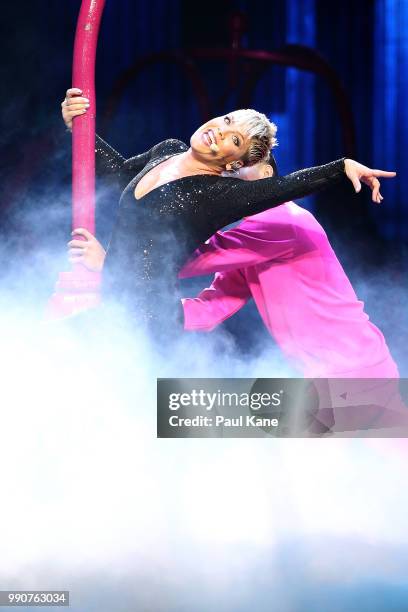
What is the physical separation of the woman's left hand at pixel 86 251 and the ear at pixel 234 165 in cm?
33

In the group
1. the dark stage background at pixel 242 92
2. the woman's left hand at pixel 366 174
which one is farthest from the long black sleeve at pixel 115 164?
the dark stage background at pixel 242 92

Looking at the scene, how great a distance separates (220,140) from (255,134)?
77mm

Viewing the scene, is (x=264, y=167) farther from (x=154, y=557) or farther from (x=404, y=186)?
(x=404, y=186)

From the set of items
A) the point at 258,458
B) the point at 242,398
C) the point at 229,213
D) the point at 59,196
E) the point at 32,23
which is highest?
the point at 32,23

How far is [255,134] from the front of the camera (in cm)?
193

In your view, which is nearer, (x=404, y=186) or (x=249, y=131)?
(x=249, y=131)

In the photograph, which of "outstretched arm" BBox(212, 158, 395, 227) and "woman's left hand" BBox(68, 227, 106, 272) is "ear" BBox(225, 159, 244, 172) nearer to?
"outstretched arm" BBox(212, 158, 395, 227)

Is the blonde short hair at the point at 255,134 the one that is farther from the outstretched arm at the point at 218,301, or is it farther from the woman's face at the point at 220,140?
the outstretched arm at the point at 218,301

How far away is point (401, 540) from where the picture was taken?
191 cm

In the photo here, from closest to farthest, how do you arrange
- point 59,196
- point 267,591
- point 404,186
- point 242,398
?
point 267,591 < point 242,398 < point 59,196 < point 404,186

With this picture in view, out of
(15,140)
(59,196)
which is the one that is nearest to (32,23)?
(15,140)

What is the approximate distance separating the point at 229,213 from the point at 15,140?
127 cm

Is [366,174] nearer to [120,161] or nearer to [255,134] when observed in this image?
[255,134]

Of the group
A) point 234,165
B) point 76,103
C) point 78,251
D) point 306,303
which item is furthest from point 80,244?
point 306,303
